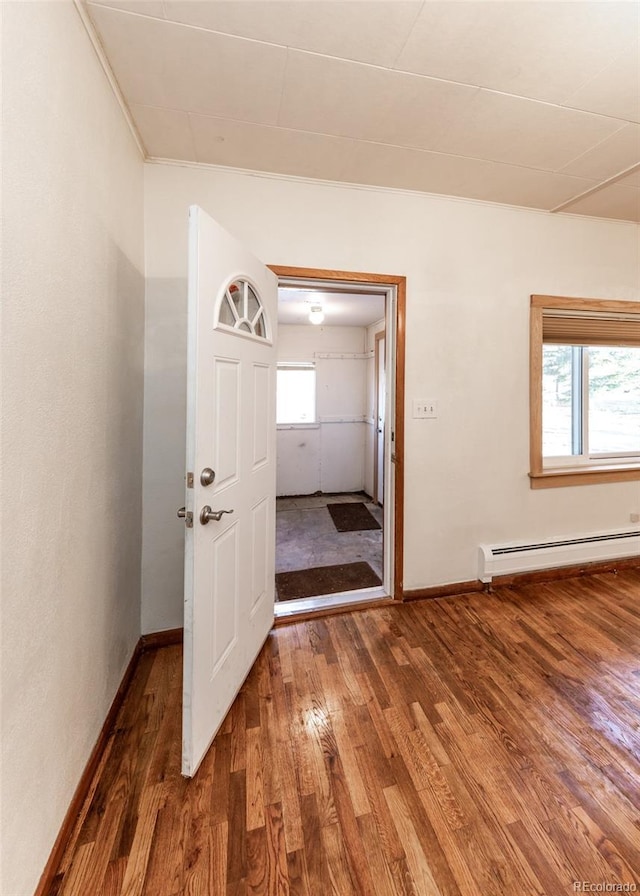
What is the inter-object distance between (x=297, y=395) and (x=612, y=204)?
3705mm

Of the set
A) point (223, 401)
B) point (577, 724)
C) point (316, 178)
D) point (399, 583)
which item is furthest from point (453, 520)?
point (316, 178)

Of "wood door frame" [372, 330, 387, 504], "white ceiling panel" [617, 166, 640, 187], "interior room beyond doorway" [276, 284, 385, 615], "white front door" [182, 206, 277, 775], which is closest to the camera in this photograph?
"white front door" [182, 206, 277, 775]

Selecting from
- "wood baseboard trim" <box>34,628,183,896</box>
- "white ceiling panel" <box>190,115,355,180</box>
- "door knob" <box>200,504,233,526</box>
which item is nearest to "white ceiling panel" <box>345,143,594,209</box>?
"white ceiling panel" <box>190,115,355,180</box>

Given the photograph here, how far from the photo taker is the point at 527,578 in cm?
260

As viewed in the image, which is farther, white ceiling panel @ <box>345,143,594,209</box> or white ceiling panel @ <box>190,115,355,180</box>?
white ceiling panel @ <box>345,143,594,209</box>

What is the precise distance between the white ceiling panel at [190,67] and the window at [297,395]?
3564 mm

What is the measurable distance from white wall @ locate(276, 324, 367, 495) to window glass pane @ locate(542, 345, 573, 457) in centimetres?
277

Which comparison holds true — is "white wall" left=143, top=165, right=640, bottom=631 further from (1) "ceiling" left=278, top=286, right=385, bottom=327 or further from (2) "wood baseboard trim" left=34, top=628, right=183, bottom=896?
(1) "ceiling" left=278, top=286, right=385, bottom=327

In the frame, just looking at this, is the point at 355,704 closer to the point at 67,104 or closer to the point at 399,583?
the point at 399,583

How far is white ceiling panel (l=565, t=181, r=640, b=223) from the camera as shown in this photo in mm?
2205

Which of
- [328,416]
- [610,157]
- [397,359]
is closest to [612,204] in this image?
[610,157]

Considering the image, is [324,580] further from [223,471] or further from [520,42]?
[520,42]

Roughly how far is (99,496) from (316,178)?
1998mm

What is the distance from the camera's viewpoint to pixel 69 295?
1.09 meters
